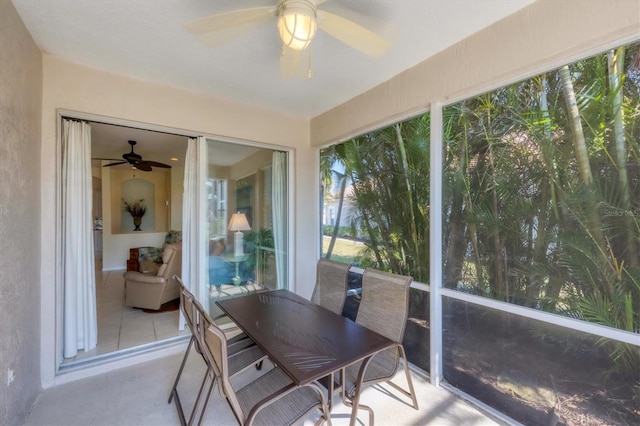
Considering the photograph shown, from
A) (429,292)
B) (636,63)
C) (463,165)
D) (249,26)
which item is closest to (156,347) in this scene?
(429,292)

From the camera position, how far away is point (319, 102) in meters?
3.11

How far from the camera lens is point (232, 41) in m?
1.95

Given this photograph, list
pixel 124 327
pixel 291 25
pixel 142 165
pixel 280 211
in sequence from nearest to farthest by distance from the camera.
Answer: pixel 291 25 → pixel 124 327 → pixel 280 211 → pixel 142 165

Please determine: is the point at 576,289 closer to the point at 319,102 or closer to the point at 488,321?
the point at 488,321

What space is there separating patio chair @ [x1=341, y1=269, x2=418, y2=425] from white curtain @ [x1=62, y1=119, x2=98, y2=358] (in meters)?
2.43

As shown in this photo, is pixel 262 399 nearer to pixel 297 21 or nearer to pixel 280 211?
pixel 297 21

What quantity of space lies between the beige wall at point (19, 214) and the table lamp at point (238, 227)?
1.59m

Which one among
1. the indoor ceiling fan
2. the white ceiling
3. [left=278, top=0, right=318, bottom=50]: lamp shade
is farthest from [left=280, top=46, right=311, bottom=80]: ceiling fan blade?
the white ceiling

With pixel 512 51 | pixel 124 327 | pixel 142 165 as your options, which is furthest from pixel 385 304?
pixel 142 165

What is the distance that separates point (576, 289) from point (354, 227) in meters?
1.87

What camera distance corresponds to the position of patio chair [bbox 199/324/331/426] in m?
1.24

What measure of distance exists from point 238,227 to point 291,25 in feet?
7.64

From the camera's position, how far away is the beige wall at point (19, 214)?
1.55m

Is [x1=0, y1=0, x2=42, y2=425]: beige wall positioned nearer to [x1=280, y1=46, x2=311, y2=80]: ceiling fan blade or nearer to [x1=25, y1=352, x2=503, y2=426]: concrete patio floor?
[x1=25, y1=352, x2=503, y2=426]: concrete patio floor
